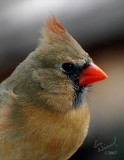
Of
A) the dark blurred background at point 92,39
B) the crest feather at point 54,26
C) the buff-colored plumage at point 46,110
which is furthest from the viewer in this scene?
the dark blurred background at point 92,39

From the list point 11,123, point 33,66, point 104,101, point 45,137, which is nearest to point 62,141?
point 45,137

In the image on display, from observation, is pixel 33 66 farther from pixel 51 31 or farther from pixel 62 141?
pixel 62 141

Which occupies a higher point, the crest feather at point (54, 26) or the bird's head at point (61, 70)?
the crest feather at point (54, 26)

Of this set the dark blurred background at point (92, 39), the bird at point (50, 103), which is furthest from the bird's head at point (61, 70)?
the dark blurred background at point (92, 39)

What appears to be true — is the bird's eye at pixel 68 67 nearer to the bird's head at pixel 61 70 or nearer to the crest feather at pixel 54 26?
the bird's head at pixel 61 70

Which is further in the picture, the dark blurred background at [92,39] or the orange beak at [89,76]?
the dark blurred background at [92,39]
